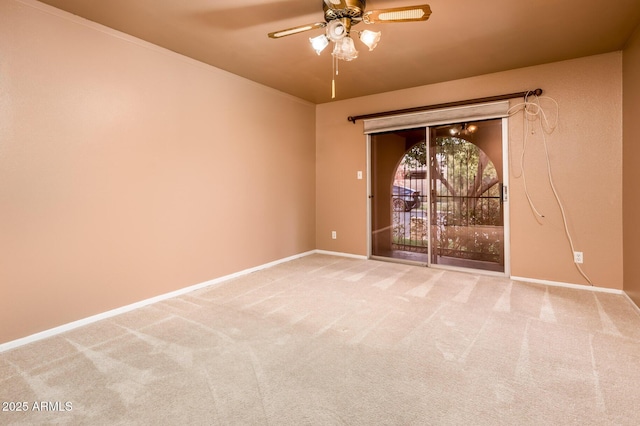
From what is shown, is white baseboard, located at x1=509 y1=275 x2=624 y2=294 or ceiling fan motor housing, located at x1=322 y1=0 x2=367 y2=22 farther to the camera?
white baseboard, located at x1=509 y1=275 x2=624 y2=294

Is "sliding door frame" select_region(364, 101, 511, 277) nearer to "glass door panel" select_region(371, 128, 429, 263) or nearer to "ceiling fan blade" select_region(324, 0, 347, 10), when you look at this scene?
"glass door panel" select_region(371, 128, 429, 263)

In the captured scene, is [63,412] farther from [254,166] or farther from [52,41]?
[254,166]

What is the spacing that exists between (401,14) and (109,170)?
2683 millimetres

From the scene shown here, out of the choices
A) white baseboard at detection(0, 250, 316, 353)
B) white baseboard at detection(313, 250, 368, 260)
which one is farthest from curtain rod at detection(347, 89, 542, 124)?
white baseboard at detection(0, 250, 316, 353)

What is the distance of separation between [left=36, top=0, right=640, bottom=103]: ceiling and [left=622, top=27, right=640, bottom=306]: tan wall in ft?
0.84

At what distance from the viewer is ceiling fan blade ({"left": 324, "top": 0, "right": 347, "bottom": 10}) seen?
6.86 feet

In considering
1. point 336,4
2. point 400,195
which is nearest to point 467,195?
point 400,195

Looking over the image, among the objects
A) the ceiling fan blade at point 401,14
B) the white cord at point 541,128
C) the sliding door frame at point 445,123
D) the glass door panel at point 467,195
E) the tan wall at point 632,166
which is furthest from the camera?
the glass door panel at point 467,195

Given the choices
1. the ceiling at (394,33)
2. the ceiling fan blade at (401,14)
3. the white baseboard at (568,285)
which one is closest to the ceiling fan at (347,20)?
the ceiling fan blade at (401,14)

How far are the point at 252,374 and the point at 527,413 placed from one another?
4.83ft

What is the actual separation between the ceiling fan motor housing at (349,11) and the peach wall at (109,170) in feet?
6.03

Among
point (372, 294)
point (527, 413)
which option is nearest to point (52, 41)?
point (372, 294)

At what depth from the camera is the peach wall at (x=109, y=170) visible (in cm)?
228

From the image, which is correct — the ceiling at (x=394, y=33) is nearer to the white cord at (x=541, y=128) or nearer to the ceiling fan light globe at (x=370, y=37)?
the ceiling fan light globe at (x=370, y=37)
